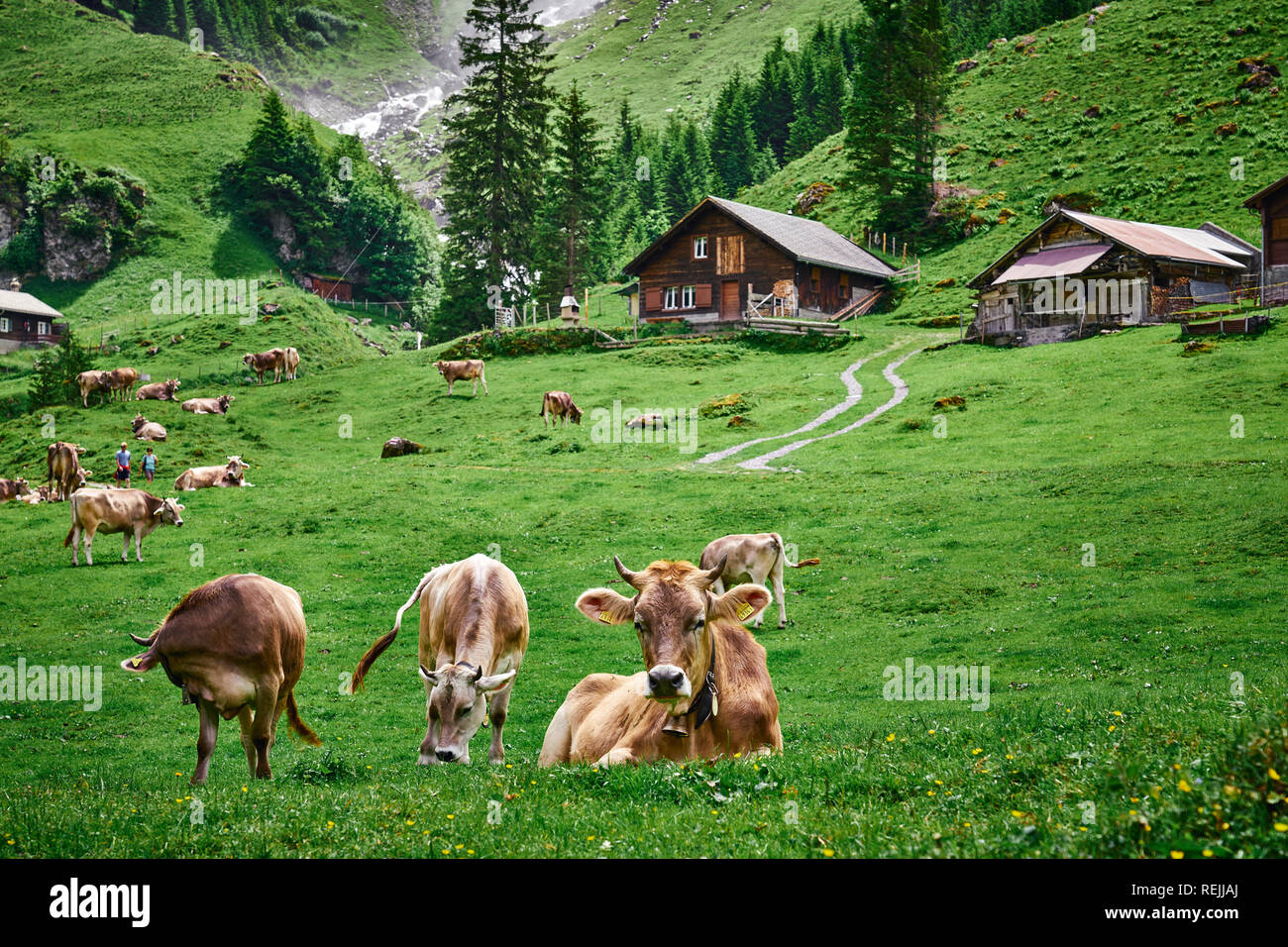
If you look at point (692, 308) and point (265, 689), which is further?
point (692, 308)

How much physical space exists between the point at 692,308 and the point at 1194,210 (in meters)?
34.7

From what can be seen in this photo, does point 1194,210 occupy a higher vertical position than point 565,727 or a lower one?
higher

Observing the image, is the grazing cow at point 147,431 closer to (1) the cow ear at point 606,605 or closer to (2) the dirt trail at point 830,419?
(2) the dirt trail at point 830,419

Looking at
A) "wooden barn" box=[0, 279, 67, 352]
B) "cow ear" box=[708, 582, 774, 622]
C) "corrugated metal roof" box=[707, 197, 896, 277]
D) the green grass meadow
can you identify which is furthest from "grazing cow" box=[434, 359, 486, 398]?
"wooden barn" box=[0, 279, 67, 352]

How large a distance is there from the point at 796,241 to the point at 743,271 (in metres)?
4.46

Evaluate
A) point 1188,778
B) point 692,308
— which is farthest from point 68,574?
point 692,308

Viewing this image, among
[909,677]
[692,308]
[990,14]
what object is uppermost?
[990,14]

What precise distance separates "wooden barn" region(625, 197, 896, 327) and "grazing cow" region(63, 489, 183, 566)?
44.4 meters

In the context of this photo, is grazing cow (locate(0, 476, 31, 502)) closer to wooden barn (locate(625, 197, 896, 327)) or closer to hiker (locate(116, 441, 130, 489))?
hiker (locate(116, 441, 130, 489))

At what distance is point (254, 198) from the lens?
369ft

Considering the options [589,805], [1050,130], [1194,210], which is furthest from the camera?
[1050,130]

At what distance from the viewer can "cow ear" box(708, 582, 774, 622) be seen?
8898 millimetres

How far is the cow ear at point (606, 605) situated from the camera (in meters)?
9.12

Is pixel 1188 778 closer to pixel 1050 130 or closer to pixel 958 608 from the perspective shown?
pixel 958 608
